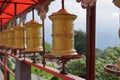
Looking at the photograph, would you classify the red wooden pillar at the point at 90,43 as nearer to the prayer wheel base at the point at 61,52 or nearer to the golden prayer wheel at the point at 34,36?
the prayer wheel base at the point at 61,52

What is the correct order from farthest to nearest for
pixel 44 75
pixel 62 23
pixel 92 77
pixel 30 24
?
pixel 44 75 < pixel 30 24 < pixel 62 23 < pixel 92 77

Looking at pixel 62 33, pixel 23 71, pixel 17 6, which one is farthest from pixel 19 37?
pixel 62 33

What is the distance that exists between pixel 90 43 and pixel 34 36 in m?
0.97

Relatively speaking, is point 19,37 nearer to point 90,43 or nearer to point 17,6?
point 17,6

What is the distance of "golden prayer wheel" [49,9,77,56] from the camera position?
1568 millimetres

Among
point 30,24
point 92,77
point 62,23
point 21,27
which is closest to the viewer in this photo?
point 92,77

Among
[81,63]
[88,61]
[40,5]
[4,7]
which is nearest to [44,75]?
[81,63]

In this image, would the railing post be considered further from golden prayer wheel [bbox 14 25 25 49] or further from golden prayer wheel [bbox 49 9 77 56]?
golden prayer wheel [bbox 49 9 77 56]

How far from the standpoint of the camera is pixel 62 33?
5.25 ft

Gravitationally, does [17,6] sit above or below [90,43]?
above

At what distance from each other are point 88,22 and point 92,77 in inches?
11.2

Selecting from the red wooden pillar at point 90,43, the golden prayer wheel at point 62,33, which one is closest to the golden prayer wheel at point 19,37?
the golden prayer wheel at point 62,33

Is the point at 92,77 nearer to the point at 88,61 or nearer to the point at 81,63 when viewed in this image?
the point at 88,61

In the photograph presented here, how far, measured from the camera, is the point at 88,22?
148 cm
